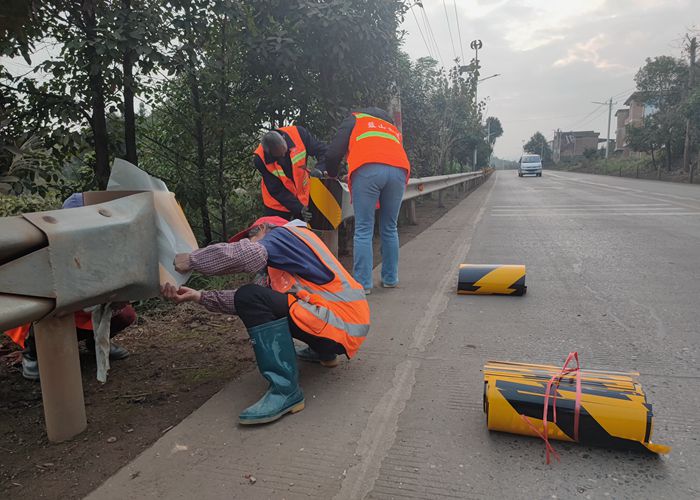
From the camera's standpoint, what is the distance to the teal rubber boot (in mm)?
2473

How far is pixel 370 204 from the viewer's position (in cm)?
457

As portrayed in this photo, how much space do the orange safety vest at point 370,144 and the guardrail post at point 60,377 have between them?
2750mm

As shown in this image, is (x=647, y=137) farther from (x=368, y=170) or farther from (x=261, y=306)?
(x=261, y=306)

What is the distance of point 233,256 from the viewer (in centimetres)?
238

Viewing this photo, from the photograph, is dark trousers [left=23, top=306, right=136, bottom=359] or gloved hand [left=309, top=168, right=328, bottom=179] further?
gloved hand [left=309, top=168, right=328, bottom=179]

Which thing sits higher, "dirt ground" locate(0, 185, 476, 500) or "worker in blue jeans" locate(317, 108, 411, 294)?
"worker in blue jeans" locate(317, 108, 411, 294)

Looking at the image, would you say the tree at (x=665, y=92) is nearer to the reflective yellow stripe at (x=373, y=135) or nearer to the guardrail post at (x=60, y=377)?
the reflective yellow stripe at (x=373, y=135)

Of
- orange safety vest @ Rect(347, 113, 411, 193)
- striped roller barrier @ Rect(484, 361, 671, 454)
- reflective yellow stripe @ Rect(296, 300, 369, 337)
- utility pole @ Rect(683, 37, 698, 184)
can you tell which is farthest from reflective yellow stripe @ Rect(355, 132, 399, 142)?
utility pole @ Rect(683, 37, 698, 184)

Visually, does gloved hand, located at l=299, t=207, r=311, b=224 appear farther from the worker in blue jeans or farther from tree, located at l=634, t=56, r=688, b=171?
tree, located at l=634, t=56, r=688, b=171

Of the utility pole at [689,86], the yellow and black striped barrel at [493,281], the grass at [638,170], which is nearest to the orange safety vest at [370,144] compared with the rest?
the yellow and black striped barrel at [493,281]

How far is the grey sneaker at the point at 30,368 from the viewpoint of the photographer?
9.56ft

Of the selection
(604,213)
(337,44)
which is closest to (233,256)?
(337,44)

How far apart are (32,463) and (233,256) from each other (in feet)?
3.78

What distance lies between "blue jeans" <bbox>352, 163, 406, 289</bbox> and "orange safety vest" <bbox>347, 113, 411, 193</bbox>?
7 centimetres
